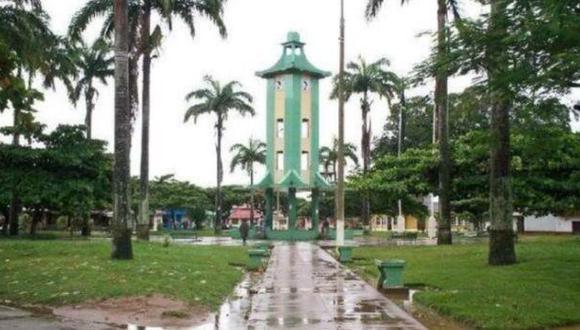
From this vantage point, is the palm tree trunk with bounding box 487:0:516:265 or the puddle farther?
the palm tree trunk with bounding box 487:0:516:265

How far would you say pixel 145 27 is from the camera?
99.7 feet

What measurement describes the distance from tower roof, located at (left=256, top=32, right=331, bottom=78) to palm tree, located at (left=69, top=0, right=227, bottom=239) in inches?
674

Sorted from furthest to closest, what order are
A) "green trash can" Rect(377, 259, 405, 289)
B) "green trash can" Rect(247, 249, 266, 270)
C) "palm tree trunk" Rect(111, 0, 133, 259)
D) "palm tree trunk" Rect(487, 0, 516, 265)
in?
"green trash can" Rect(247, 249, 266, 270)
"palm tree trunk" Rect(111, 0, 133, 259)
"palm tree trunk" Rect(487, 0, 516, 265)
"green trash can" Rect(377, 259, 405, 289)

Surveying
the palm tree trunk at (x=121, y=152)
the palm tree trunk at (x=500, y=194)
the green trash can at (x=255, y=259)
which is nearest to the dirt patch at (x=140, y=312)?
the palm tree trunk at (x=121, y=152)

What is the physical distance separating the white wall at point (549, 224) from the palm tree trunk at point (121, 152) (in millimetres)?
47845

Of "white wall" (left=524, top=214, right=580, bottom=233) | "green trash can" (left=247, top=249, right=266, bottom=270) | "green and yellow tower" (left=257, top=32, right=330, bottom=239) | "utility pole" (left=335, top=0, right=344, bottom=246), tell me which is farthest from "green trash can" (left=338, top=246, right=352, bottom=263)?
"white wall" (left=524, top=214, right=580, bottom=233)

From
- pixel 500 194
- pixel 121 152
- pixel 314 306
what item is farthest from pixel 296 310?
pixel 121 152

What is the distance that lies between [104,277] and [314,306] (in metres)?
5.14

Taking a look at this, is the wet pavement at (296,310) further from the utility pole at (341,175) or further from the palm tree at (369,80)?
the palm tree at (369,80)

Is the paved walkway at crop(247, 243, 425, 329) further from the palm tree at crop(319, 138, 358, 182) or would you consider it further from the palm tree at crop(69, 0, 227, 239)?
the palm tree at crop(319, 138, 358, 182)

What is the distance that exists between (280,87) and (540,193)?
885 inches

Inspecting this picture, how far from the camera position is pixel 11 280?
16375 millimetres

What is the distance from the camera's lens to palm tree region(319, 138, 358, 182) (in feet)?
243

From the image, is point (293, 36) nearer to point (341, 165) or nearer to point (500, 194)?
point (341, 165)
